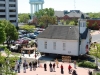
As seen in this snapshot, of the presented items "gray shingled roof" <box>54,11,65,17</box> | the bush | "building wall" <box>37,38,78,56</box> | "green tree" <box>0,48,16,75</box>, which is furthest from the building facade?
"gray shingled roof" <box>54,11,65,17</box>

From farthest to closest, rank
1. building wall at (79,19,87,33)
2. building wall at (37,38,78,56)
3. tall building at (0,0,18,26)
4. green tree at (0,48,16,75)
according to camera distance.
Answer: tall building at (0,0,18,26) → building wall at (79,19,87,33) → building wall at (37,38,78,56) → green tree at (0,48,16,75)

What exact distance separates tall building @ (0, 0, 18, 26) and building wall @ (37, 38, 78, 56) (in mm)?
58721

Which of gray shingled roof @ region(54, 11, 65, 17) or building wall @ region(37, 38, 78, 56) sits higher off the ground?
gray shingled roof @ region(54, 11, 65, 17)

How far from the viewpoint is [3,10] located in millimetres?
96312

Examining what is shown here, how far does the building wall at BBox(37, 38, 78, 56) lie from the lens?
3766cm

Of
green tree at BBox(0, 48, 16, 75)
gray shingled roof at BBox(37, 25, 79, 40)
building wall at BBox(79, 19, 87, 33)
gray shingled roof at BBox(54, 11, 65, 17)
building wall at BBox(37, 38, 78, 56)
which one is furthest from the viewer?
gray shingled roof at BBox(54, 11, 65, 17)

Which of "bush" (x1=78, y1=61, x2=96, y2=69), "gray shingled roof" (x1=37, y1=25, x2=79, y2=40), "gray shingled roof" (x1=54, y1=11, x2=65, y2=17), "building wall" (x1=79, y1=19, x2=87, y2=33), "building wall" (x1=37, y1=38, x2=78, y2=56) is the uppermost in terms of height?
"gray shingled roof" (x1=54, y1=11, x2=65, y2=17)

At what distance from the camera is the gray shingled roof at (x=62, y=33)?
1491 inches

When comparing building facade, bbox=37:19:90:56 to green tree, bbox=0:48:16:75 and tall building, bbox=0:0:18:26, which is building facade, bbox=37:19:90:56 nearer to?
green tree, bbox=0:48:16:75

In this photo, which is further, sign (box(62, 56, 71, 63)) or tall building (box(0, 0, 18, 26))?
tall building (box(0, 0, 18, 26))

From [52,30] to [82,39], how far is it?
555 cm

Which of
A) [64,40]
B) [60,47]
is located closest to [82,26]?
[64,40]

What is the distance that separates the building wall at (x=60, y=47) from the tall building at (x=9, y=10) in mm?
58721

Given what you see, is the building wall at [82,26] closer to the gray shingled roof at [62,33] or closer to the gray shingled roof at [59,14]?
the gray shingled roof at [62,33]
